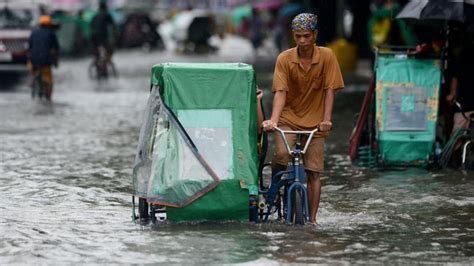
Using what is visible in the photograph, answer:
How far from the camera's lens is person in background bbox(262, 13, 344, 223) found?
10219 millimetres

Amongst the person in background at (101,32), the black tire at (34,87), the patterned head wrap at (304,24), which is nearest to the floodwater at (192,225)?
the patterned head wrap at (304,24)

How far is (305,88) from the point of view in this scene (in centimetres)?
1038

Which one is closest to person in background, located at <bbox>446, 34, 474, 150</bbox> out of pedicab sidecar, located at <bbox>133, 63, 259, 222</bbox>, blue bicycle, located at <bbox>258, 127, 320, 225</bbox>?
blue bicycle, located at <bbox>258, 127, 320, 225</bbox>

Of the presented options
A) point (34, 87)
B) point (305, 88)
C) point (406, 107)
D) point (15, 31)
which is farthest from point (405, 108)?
point (15, 31)

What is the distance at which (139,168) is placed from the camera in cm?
1029

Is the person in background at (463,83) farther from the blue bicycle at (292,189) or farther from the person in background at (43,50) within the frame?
the person in background at (43,50)

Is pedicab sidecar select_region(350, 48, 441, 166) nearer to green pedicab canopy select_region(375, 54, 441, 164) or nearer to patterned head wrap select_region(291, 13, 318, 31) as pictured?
green pedicab canopy select_region(375, 54, 441, 164)

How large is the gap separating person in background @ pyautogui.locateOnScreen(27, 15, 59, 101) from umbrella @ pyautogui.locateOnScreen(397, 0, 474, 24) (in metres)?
11.4

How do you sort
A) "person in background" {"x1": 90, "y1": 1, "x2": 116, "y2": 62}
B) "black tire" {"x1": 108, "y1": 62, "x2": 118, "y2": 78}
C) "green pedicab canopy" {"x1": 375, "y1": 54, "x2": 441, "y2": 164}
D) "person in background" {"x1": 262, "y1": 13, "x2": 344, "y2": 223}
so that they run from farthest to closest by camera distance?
1. "black tire" {"x1": 108, "y1": 62, "x2": 118, "y2": 78}
2. "person in background" {"x1": 90, "y1": 1, "x2": 116, "y2": 62}
3. "green pedicab canopy" {"x1": 375, "y1": 54, "x2": 441, "y2": 164}
4. "person in background" {"x1": 262, "y1": 13, "x2": 344, "y2": 223}

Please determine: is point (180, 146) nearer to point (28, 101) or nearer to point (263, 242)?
point (263, 242)

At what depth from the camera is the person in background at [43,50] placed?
2444cm

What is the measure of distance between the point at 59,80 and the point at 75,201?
2070 cm

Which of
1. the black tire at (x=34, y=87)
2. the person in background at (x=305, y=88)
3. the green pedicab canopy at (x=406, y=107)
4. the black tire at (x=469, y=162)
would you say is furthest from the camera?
the black tire at (x=34, y=87)

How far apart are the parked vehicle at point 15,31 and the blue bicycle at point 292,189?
2060cm
